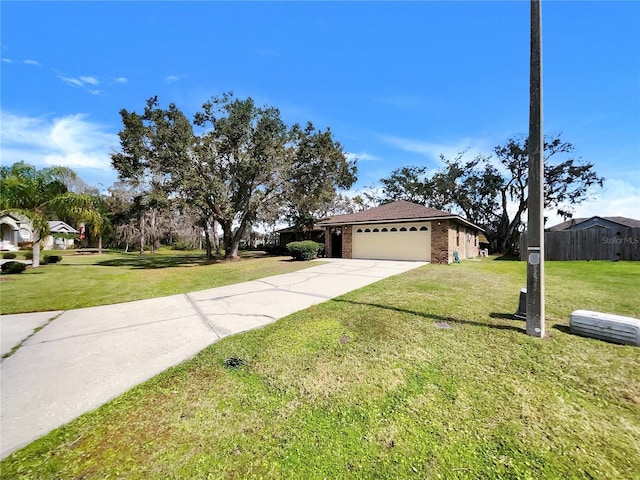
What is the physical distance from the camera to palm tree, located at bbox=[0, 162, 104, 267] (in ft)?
41.4

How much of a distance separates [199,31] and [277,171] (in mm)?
9413

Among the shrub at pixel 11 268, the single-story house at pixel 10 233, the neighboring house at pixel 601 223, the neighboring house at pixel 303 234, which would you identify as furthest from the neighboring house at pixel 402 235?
the single-story house at pixel 10 233

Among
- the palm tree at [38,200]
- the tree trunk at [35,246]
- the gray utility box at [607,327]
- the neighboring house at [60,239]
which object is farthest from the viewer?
the neighboring house at [60,239]

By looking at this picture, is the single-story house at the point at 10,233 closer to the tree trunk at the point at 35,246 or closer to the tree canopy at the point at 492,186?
the tree trunk at the point at 35,246

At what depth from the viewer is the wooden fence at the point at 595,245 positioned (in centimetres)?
1435

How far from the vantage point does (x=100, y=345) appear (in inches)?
149

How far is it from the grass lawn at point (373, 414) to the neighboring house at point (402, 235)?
11.5 meters

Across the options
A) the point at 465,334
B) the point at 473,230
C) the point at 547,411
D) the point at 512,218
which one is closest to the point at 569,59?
the point at 465,334

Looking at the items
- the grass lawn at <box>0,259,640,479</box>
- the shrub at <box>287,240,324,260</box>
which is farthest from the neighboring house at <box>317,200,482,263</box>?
the grass lawn at <box>0,259,640,479</box>

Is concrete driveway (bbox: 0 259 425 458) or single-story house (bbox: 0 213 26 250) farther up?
single-story house (bbox: 0 213 26 250)

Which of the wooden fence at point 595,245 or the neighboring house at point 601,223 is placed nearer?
the wooden fence at point 595,245

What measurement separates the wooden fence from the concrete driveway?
16.4 meters

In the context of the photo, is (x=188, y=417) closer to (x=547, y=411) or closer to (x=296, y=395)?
(x=296, y=395)

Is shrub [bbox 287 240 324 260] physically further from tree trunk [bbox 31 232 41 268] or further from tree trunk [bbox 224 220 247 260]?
tree trunk [bbox 31 232 41 268]
